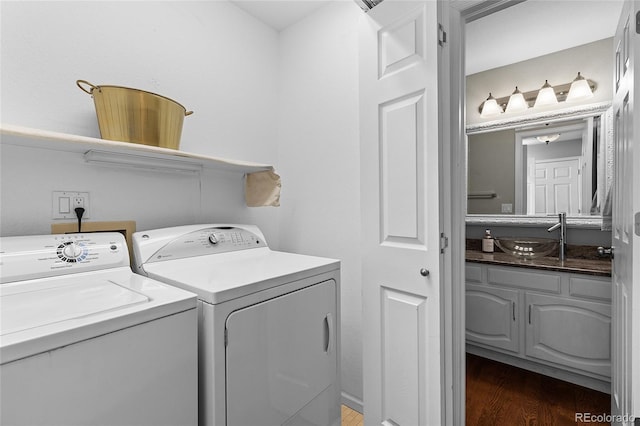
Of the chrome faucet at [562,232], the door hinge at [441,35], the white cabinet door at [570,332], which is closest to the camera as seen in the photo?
the door hinge at [441,35]

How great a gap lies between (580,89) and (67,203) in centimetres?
344

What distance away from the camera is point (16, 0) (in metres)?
1.24

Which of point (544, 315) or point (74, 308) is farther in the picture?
point (544, 315)

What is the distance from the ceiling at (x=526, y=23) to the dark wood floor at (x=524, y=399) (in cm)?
259

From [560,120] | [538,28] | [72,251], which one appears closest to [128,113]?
[72,251]

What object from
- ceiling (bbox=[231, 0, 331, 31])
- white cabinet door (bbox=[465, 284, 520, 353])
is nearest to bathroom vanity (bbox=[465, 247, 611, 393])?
white cabinet door (bbox=[465, 284, 520, 353])

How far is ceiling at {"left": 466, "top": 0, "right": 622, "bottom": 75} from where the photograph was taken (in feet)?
6.72

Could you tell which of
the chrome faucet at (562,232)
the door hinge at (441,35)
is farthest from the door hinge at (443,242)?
the chrome faucet at (562,232)

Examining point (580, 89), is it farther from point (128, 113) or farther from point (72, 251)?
point (72, 251)

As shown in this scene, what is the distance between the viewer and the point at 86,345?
0.76 metres

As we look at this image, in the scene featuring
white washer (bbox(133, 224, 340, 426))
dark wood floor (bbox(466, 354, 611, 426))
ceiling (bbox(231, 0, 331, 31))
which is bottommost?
dark wood floor (bbox(466, 354, 611, 426))

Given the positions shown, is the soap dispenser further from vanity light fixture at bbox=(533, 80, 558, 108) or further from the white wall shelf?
the white wall shelf

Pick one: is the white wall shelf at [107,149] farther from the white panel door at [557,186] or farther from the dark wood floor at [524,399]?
the white panel door at [557,186]

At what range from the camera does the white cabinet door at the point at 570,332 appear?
1.98 metres
